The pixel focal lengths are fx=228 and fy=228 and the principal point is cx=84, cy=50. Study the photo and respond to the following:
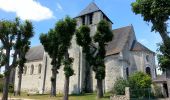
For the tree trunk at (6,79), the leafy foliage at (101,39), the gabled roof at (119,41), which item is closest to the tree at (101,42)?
the leafy foliage at (101,39)

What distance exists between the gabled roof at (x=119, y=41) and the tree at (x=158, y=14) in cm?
1747

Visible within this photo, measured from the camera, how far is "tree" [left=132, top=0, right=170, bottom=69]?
1825cm

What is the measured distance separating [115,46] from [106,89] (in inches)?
296

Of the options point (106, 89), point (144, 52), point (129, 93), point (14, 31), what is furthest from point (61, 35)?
point (144, 52)

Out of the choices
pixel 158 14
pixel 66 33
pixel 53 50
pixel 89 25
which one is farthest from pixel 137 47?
pixel 158 14

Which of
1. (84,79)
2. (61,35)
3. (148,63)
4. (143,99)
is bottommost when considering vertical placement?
(143,99)

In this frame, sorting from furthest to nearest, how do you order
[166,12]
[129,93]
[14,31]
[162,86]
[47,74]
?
[47,74] < [162,86] < [14,31] < [129,93] < [166,12]

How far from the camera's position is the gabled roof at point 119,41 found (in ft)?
125

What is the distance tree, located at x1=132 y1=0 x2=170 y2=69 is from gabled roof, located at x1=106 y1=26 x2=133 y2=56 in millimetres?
17472

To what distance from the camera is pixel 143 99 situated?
84.2 feet

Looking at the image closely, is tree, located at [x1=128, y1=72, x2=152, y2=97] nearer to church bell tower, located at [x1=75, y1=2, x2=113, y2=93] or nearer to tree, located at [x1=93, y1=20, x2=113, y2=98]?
tree, located at [x1=93, y1=20, x2=113, y2=98]

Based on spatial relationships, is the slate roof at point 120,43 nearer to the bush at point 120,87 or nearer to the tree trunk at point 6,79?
the bush at point 120,87

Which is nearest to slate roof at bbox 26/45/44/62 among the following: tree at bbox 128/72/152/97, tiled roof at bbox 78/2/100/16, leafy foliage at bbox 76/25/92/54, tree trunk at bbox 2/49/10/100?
tiled roof at bbox 78/2/100/16

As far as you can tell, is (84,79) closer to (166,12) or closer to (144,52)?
(144,52)
